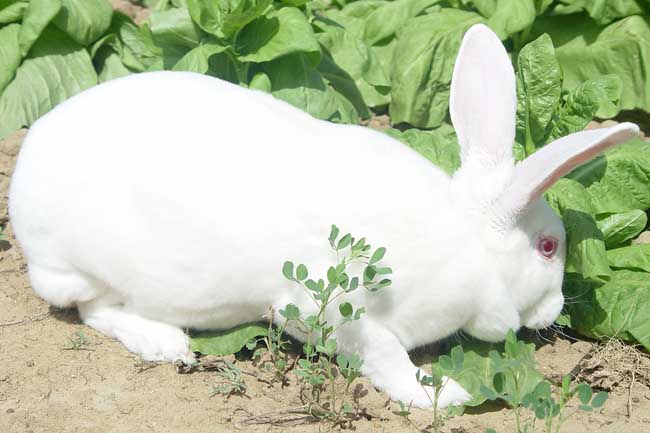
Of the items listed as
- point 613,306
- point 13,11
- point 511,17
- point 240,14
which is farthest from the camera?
point 13,11

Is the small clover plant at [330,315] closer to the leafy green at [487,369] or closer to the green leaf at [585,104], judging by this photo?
the leafy green at [487,369]

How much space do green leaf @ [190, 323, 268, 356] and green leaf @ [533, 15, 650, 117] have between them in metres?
2.63

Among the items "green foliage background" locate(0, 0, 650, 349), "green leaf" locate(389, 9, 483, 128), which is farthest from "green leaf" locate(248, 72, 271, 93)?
"green leaf" locate(389, 9, 483, 128)

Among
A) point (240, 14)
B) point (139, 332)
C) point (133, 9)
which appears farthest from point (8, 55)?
point (139, 332)

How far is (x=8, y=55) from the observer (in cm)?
591

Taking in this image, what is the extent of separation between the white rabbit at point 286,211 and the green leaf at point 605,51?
6.51ft

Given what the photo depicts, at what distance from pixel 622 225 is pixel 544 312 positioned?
0.75m

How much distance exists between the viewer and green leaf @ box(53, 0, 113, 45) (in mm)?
5914

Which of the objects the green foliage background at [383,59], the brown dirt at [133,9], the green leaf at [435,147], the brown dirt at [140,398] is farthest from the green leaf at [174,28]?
the brown dirt at [140,398]

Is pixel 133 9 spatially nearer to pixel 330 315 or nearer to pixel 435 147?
pixel 435 147

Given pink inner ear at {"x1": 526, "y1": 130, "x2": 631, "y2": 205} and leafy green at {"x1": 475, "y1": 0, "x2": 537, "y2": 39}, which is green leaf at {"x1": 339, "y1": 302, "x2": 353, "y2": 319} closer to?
pink inner ear at {"x1": 526, "y1": 130, "x2": 631, "y2": 205}

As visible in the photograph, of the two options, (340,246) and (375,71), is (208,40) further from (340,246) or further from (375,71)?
(340,246)

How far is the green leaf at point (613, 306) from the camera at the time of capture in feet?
14.4

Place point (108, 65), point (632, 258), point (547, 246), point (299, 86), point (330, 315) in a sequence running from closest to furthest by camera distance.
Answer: point (330, 315), point (547, 246), point (632, 258), point (299, 86), point (108, 65)
